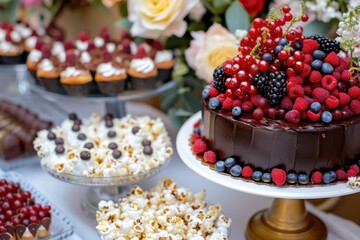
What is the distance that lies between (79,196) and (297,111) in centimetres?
56

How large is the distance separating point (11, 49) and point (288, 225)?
964 millimetres

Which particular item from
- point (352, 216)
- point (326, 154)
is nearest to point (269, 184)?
point (326, 154)

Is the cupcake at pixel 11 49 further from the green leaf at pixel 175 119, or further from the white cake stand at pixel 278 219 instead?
the white cake stand at pixel 278 219

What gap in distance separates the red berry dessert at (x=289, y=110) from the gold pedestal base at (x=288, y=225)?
14cm

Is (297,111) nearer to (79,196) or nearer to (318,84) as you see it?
(318,84)

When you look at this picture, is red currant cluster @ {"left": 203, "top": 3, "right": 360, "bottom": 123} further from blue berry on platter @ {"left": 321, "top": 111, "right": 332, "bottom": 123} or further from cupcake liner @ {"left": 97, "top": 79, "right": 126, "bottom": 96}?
cupcake liner @ {"left": 97, "top": 79, "right": 126, "bottom": 96}

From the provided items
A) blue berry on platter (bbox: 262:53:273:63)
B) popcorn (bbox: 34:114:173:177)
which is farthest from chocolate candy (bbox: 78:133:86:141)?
blue berry on platter (bbox: 262:53:273:63)

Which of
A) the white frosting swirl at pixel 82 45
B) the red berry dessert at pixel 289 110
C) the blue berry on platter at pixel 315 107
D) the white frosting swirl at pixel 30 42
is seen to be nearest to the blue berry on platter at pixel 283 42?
the red berry dessert at pixel 289 110

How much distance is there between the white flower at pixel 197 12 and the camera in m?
1.20

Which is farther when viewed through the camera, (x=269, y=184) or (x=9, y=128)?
(x=9, y=128)

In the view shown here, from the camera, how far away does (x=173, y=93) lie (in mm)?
1349

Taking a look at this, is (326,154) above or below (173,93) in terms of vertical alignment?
above

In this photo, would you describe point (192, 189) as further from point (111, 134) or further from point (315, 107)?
point (315, 107)

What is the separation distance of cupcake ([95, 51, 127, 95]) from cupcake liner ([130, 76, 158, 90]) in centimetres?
2
